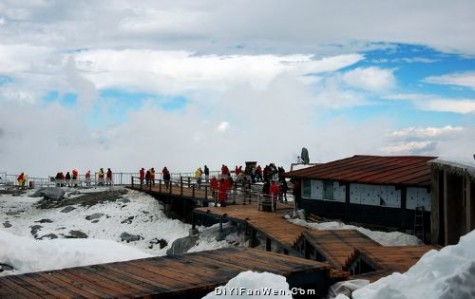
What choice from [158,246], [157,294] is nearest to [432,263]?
[157,294]

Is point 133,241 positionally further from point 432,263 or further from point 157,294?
point 432,263

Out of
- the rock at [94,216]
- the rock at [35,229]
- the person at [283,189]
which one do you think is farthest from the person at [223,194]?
the rock at [35,229]

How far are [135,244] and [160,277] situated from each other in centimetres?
2118

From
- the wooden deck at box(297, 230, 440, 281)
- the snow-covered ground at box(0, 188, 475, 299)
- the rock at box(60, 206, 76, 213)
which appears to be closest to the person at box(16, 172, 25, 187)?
the snow-covered ground at box(0, 188, 475, 299)

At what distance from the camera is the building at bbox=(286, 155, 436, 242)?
20.6 meters

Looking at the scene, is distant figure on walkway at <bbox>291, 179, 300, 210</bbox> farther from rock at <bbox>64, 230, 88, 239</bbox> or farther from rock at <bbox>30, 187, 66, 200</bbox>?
rock at <bbox>30, 187, 66, 200</bbox>

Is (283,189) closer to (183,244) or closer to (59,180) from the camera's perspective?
(183,244)

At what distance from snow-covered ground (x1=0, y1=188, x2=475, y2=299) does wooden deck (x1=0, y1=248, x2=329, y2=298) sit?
73.9 inches

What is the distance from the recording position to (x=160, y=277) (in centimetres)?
1011

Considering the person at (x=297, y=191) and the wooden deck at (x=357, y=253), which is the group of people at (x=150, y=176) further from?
the wooden deck at (x=357, y=253)

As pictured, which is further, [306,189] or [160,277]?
[306,189]

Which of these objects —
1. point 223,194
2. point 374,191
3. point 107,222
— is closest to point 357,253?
point 374,191

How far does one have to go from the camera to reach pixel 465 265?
6.51 meters

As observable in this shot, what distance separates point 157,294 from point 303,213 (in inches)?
651
